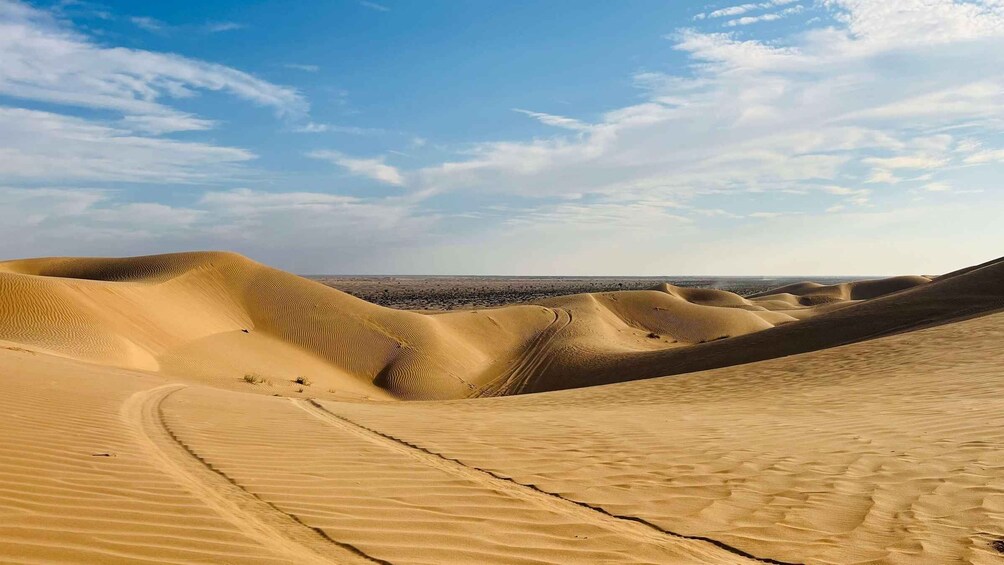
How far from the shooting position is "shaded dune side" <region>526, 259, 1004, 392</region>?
21094 mm

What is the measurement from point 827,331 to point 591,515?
20078 mm

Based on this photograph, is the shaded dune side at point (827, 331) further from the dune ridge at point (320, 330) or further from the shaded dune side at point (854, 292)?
the shaded dune side at point (854, 292)

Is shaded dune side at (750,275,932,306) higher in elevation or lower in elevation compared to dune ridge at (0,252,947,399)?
higher

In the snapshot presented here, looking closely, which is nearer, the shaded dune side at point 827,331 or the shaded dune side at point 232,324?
the shaded dune side at point 827,331

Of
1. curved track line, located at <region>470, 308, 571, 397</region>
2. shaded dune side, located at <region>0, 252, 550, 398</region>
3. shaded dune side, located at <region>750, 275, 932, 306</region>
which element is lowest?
curved track line, located at <region>470, 308, 571, 397</region>

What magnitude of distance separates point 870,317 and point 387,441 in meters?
20.1

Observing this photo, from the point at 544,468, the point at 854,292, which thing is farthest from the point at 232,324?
the point at 854,292

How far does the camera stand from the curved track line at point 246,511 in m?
3.62

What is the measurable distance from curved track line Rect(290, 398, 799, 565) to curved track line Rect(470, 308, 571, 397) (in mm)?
19416

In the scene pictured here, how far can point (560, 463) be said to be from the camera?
6.30m

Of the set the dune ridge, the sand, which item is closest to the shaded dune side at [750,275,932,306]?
the dune ridge

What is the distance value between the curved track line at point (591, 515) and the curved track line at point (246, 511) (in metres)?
1.54

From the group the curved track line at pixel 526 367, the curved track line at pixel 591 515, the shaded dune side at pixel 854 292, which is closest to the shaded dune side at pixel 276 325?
the curved track line at pixel 526 367

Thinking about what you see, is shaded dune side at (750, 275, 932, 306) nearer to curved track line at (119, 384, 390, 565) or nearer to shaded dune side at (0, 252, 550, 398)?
shaded dune side at (0, 252, 550, 398)
